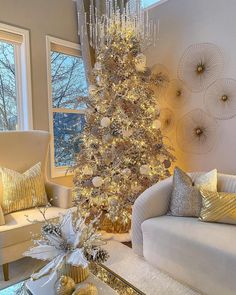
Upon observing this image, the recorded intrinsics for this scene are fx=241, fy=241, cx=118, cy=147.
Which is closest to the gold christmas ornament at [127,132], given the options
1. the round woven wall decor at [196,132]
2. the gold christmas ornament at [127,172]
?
the gold christmas ornament at [127,172]

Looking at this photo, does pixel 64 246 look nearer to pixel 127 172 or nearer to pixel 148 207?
pixel 148 207

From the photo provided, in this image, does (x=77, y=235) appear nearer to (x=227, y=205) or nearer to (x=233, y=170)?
(x=227, y=205)

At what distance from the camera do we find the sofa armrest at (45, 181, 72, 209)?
7.60 ft

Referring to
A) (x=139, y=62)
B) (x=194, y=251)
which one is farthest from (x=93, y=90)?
(x=194, y=251)

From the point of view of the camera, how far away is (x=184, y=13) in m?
3.04

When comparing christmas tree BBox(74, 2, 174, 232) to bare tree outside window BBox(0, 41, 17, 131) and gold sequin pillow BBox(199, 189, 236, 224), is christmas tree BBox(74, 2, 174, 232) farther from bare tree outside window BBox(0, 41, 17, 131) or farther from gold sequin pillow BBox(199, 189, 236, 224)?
bare tree outside window BBox(0, 41, 17, 131)

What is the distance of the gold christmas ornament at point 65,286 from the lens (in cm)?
103

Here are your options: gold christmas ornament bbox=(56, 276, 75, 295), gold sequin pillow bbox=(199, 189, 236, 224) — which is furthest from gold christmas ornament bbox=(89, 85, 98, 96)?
gold christmas ornament bbox=(56, 276, 75, 295)

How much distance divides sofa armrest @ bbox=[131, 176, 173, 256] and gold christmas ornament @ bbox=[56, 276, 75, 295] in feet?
3.39

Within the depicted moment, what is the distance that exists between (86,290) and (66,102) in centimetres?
286

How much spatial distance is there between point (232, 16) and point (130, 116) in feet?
5.16

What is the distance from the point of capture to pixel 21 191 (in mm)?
2170

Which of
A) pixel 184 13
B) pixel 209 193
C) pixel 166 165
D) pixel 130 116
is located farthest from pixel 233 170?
pixel 184 13

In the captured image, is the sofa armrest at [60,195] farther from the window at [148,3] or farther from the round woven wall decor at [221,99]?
the window at [148,3]
